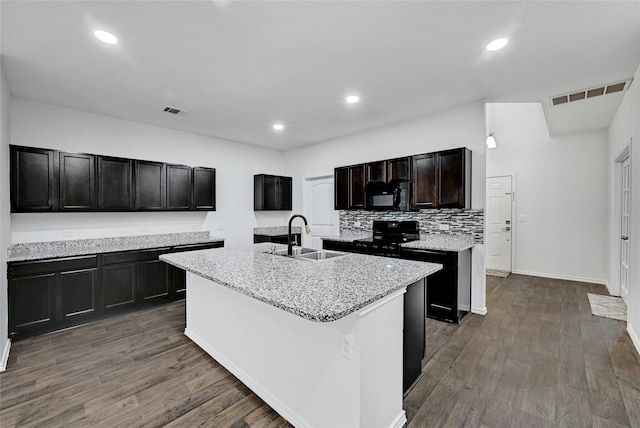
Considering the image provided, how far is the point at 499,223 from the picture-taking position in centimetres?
588

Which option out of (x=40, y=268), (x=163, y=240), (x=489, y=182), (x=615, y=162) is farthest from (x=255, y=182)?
(x=615, y=162)

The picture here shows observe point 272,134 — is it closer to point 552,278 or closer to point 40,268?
point 40,268

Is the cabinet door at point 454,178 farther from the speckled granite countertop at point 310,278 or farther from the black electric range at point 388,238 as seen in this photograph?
the speckled granite countertop at point 310,278

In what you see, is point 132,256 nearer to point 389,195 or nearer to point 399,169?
point 389,195

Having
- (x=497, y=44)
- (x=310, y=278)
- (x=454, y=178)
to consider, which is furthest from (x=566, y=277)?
(x=310, y=278)

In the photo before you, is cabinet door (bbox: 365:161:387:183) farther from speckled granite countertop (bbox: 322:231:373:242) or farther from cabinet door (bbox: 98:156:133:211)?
cabinet door (bbox: 98:156:133:211)

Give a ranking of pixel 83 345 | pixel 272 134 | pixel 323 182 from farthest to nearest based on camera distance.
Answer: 1. pixel 323 182
2. pixel 272 134
3. pixel 83 345

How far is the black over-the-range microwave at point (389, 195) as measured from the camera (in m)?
4.07

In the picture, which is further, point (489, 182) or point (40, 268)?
point (489, 182)

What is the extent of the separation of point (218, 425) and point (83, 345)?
2.06 m

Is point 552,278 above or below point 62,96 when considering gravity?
below

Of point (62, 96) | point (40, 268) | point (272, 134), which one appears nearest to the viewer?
point (40, 268)

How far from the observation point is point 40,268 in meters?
3.06

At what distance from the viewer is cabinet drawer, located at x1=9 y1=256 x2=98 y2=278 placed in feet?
9.57
